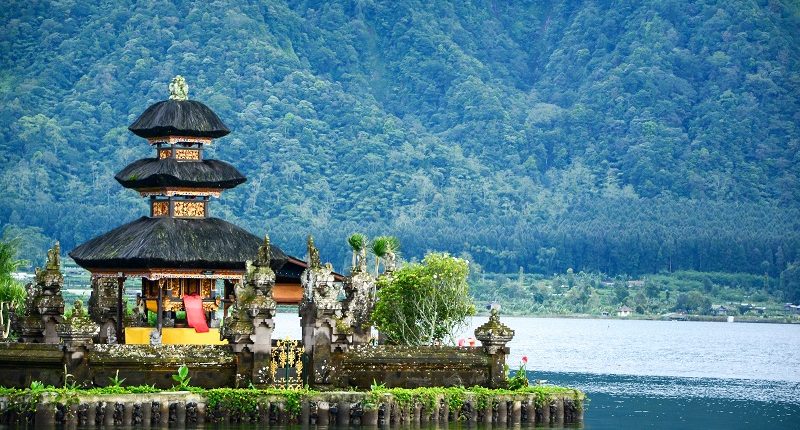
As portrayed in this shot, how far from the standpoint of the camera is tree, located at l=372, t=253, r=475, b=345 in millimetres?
82500

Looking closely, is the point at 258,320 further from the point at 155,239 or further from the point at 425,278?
the point at 425,278

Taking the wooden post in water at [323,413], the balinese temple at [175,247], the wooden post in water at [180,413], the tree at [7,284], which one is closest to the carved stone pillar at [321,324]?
the wooden post in water at [323,413]

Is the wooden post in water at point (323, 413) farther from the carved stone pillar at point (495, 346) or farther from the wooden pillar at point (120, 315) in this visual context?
the wooden pillar at point (120, 315)

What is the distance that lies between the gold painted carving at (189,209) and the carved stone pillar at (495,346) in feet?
51.2

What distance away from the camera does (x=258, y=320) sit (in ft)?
205

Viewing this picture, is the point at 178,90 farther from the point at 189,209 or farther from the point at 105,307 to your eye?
the point at 105,307

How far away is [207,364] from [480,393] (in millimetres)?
9360

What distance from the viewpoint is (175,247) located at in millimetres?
72750

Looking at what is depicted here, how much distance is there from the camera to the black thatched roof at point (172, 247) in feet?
237

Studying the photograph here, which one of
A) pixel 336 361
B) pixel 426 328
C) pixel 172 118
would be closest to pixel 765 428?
pixel 426 328

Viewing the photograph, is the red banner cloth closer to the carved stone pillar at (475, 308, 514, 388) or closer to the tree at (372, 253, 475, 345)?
the tree at (372, 253, 475, 345)

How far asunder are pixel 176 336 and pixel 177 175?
669 centimetres

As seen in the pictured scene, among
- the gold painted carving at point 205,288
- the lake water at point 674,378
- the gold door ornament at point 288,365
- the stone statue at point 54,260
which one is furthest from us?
the lake water at point 674,378

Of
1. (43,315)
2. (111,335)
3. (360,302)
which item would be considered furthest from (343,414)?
(111,335)
